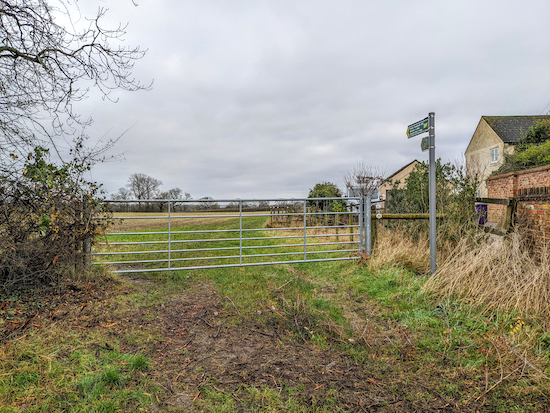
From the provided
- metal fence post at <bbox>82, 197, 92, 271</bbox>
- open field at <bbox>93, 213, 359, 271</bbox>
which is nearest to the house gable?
open field at <bbox>93, 213, 359, 271</bbox>

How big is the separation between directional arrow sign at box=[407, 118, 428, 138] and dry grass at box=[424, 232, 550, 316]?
2028mm

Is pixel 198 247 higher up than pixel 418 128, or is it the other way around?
pixel 418 128

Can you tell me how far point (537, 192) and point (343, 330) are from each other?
436cm

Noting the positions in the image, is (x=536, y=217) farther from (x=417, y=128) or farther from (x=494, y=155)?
(x=494, y=155)

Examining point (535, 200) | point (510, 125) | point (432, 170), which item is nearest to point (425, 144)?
point (432, 170)

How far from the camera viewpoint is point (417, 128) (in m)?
5.32

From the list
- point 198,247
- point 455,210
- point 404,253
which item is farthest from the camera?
point 198,247

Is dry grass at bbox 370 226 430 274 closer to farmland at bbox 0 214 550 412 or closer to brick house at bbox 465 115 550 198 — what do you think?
farmland at bbox 0 214 550 412

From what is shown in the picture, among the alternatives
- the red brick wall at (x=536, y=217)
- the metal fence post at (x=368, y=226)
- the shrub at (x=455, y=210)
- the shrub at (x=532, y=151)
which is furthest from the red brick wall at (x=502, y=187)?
the shrub at (x=532, y=151)

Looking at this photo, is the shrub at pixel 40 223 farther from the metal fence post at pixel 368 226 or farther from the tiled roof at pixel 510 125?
the tiled roof at pixel 510 125

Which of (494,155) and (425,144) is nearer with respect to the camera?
(425,144)

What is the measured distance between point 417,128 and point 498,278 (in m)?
2.65

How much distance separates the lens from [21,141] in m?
4.58

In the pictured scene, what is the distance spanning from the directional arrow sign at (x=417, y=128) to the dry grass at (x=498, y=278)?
203cm
